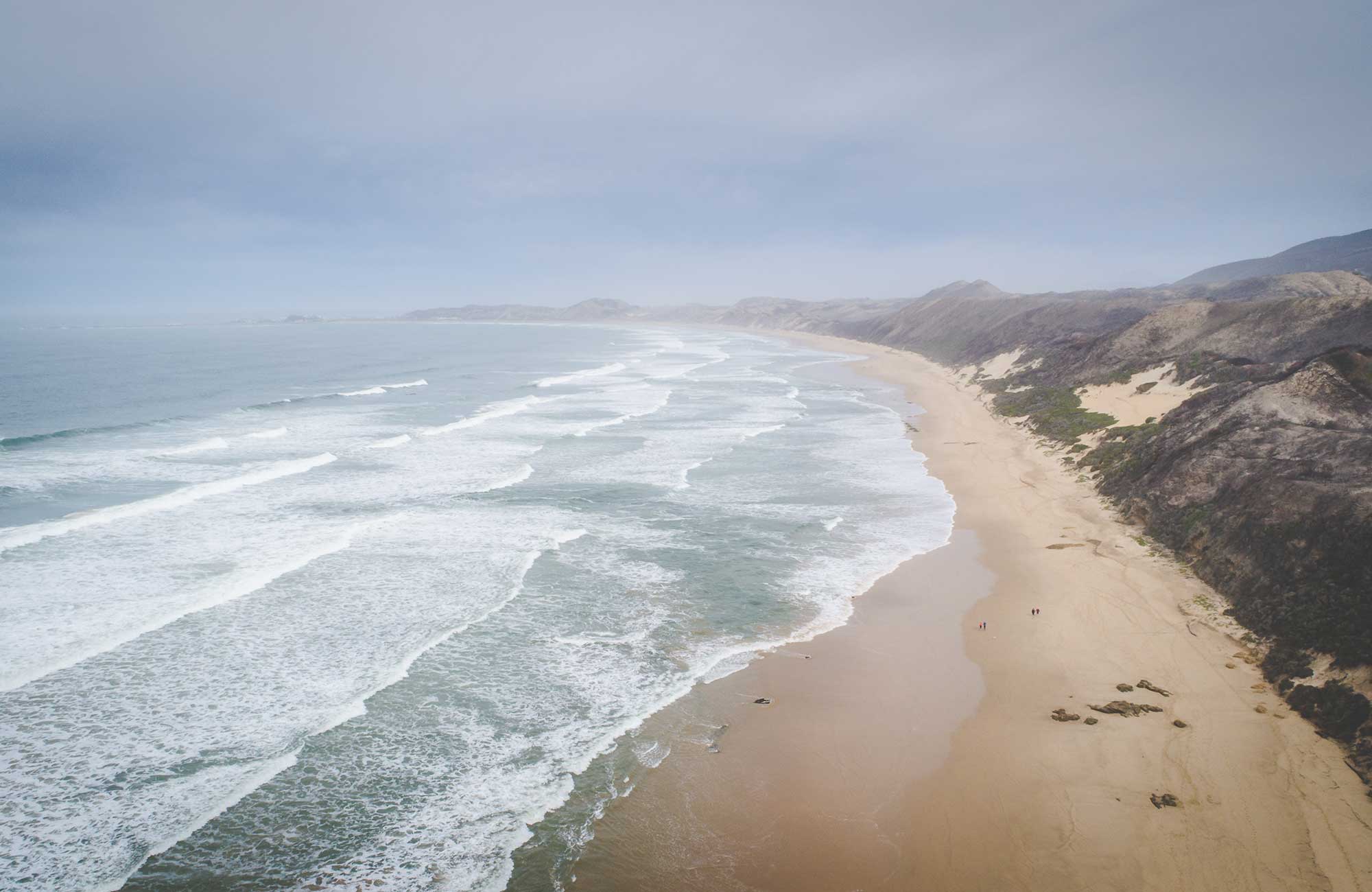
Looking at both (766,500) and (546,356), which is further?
(546,356)

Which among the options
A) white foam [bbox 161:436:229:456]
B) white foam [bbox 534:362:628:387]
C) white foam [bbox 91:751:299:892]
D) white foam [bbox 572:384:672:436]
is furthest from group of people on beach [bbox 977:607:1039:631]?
white foam [bbox 534:362:628:387]

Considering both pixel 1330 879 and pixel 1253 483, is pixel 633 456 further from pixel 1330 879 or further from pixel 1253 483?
pixel 1330 879

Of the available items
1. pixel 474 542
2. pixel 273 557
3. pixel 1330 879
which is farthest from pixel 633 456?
pixel 1330 879

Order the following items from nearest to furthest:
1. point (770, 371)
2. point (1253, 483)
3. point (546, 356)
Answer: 1. point (1253, 483)
2. point (770, 371)
3. point (546, 356)

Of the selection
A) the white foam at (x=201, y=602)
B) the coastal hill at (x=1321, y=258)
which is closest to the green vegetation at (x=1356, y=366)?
the white foam at (x=201, y=602)

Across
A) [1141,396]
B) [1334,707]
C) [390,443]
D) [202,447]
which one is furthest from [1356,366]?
[202,447]

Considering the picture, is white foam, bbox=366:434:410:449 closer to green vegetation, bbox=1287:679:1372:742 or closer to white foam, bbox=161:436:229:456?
white foam, bbox=161:436:229:456

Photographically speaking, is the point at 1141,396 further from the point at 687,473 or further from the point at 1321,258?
the point at 1321,258
